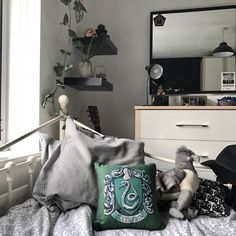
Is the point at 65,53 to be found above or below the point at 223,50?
below

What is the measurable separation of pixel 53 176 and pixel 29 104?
0.64 meters

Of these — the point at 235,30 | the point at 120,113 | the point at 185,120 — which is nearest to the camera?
the point at 185,120

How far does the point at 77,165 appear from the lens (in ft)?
4.70

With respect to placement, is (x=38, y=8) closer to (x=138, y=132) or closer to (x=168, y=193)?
(x=138, y=132)

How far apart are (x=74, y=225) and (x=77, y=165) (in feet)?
1.02

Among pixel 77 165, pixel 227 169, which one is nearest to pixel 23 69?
pixel 77 165

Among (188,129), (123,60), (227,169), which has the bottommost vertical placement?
(227,169)

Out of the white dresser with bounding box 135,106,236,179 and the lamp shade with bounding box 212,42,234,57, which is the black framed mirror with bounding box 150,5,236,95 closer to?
the lamp shade with bounding box 212,42,234,57

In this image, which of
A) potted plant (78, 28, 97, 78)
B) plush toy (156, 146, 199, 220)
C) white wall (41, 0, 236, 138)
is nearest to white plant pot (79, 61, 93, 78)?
potted plant (78, 28, 97, 78)

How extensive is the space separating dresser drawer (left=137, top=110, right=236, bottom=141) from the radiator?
89 cm

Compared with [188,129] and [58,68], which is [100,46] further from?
[188,129]

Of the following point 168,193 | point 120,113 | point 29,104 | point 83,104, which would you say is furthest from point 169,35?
point 168,193

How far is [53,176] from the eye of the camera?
143 centimetres

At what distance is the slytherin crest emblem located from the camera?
1.27 m
